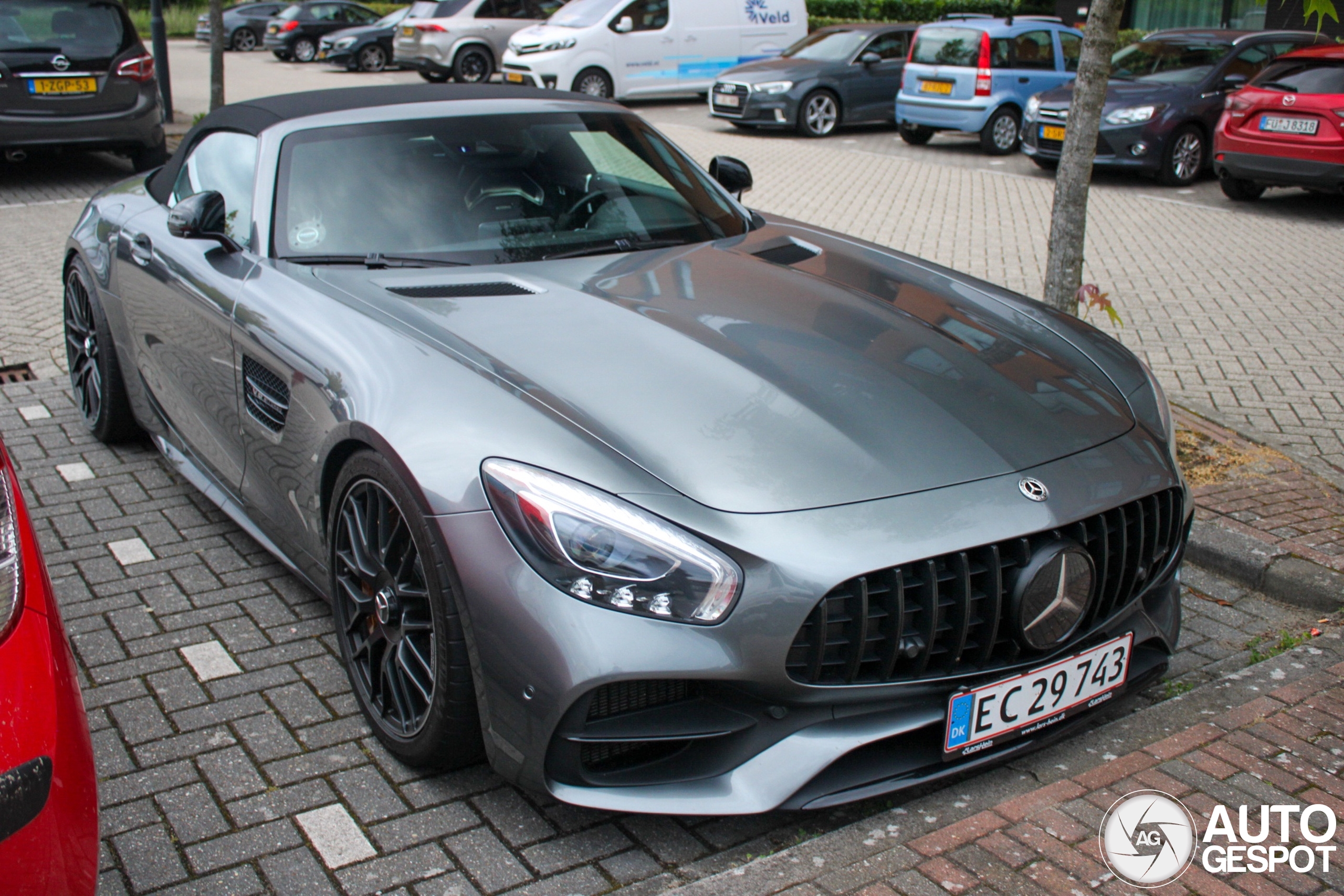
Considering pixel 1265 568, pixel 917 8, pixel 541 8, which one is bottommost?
pixel 1265 568

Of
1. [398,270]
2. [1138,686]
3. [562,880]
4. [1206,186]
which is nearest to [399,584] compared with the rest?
[562,880]

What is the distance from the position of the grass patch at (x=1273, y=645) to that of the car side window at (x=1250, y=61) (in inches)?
413

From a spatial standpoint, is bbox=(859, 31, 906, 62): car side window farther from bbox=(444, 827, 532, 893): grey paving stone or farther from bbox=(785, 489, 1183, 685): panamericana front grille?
bbox=(444, 827, 532, 893): grey paving stone

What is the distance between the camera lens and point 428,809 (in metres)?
2.72

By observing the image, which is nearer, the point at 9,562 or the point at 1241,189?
the point at 9,562

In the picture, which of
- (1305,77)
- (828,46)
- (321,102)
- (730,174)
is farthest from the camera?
(828,46)

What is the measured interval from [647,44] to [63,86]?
9821mm

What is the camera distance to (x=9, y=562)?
6.57ft

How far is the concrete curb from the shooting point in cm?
368

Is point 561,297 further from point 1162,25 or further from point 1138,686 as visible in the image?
point 1162,25

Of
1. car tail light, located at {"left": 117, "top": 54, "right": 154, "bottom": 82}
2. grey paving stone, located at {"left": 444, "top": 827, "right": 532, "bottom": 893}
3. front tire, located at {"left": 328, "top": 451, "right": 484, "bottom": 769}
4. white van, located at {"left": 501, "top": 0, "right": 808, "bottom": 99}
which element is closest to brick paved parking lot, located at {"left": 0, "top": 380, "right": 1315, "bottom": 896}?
grey paving stone, located at {"left": 444, "top": 827, "right": 532, "bottom": 893}

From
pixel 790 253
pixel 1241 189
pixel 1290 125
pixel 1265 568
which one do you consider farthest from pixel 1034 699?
pixel 1241 189

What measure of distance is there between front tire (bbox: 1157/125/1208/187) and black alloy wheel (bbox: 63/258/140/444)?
10.3 metres

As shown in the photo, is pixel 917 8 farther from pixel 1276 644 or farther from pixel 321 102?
pixel 1276 644
